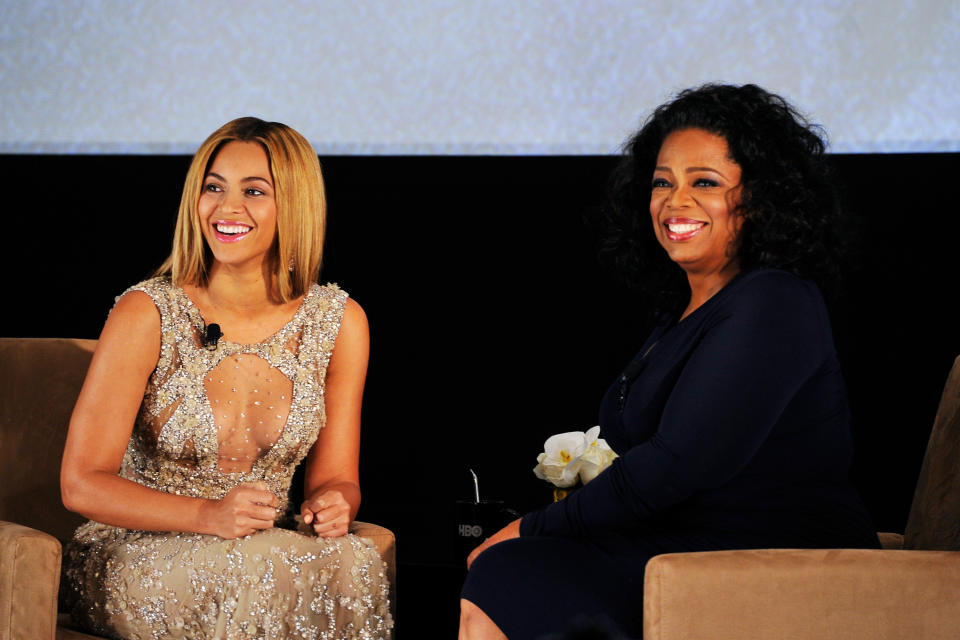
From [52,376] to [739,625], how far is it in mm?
1420

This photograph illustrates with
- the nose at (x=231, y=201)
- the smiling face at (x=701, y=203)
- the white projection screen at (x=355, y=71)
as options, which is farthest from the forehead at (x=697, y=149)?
the white projection screen at (x=355, y=71)

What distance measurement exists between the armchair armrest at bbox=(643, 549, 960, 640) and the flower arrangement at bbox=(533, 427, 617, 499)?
24.5 inches

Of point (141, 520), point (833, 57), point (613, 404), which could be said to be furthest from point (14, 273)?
point (833, 57)

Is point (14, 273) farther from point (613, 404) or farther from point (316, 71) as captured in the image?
point (613, 404)

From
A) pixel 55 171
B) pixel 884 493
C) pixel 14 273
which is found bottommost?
pixel 884 493

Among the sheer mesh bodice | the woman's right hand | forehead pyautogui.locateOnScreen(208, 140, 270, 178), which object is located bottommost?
the woman's right hand

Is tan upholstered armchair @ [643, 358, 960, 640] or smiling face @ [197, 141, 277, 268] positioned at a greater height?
smiling face @ [197, 141, 277, 268]

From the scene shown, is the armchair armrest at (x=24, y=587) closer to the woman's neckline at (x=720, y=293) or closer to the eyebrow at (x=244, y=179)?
the eyebrow at (x=244, y=179)

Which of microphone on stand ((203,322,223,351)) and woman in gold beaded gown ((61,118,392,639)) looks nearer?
woman in gold beaded gown ((61,118,392,639))

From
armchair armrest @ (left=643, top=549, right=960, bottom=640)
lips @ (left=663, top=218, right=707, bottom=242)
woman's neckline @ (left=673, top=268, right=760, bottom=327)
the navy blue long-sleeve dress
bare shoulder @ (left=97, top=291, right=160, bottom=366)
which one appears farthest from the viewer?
bare shoulder @ (left=97, top=291, right=160, bottom=366)

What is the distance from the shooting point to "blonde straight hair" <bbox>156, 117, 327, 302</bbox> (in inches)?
74.1

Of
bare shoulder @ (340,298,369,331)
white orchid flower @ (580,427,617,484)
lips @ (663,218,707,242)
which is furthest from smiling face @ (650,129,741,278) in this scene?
bare shoulder @ (340,298,369,331)

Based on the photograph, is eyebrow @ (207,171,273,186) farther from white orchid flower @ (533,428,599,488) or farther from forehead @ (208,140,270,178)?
white orchid flower @ (533,428,599,488)

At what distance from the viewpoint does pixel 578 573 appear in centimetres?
142
